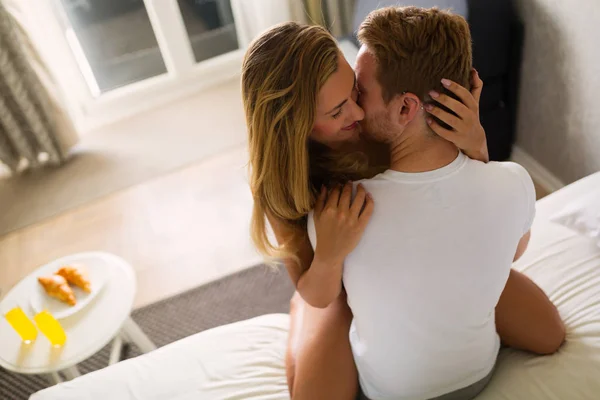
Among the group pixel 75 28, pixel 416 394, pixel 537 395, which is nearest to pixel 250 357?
pixel 416 394

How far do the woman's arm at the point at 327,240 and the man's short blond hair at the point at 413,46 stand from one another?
0.61ft

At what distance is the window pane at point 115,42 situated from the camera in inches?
122

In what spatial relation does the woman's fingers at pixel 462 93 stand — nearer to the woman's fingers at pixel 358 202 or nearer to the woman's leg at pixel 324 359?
the woman's fingers at pixel 358 202

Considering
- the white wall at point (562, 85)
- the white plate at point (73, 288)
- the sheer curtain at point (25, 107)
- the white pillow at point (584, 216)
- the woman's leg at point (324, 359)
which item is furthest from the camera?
the sheer curtain at point (25, 107)

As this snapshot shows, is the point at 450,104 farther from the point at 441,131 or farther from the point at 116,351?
the point at 116,351

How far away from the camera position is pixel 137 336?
5.80 feet

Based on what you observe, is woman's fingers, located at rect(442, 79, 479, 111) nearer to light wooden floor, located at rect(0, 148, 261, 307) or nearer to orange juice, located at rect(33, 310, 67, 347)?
orange juice, located at rect(33, 310, 67, 347)

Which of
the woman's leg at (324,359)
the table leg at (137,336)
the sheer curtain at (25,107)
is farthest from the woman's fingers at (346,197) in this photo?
the sheer curtain at (25,107)

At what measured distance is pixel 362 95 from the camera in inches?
36.4

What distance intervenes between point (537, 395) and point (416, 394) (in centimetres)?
25

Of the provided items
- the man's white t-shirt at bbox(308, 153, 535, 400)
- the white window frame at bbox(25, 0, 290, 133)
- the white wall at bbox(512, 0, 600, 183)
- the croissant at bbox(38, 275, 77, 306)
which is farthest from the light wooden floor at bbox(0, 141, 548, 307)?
the man's white t-shirt at bbox(308, 153, 535, 400)

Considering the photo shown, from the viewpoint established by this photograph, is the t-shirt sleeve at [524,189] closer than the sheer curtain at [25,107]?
Yes

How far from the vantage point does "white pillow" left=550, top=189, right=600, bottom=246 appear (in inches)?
52.9

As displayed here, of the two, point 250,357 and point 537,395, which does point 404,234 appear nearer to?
point 537,395
